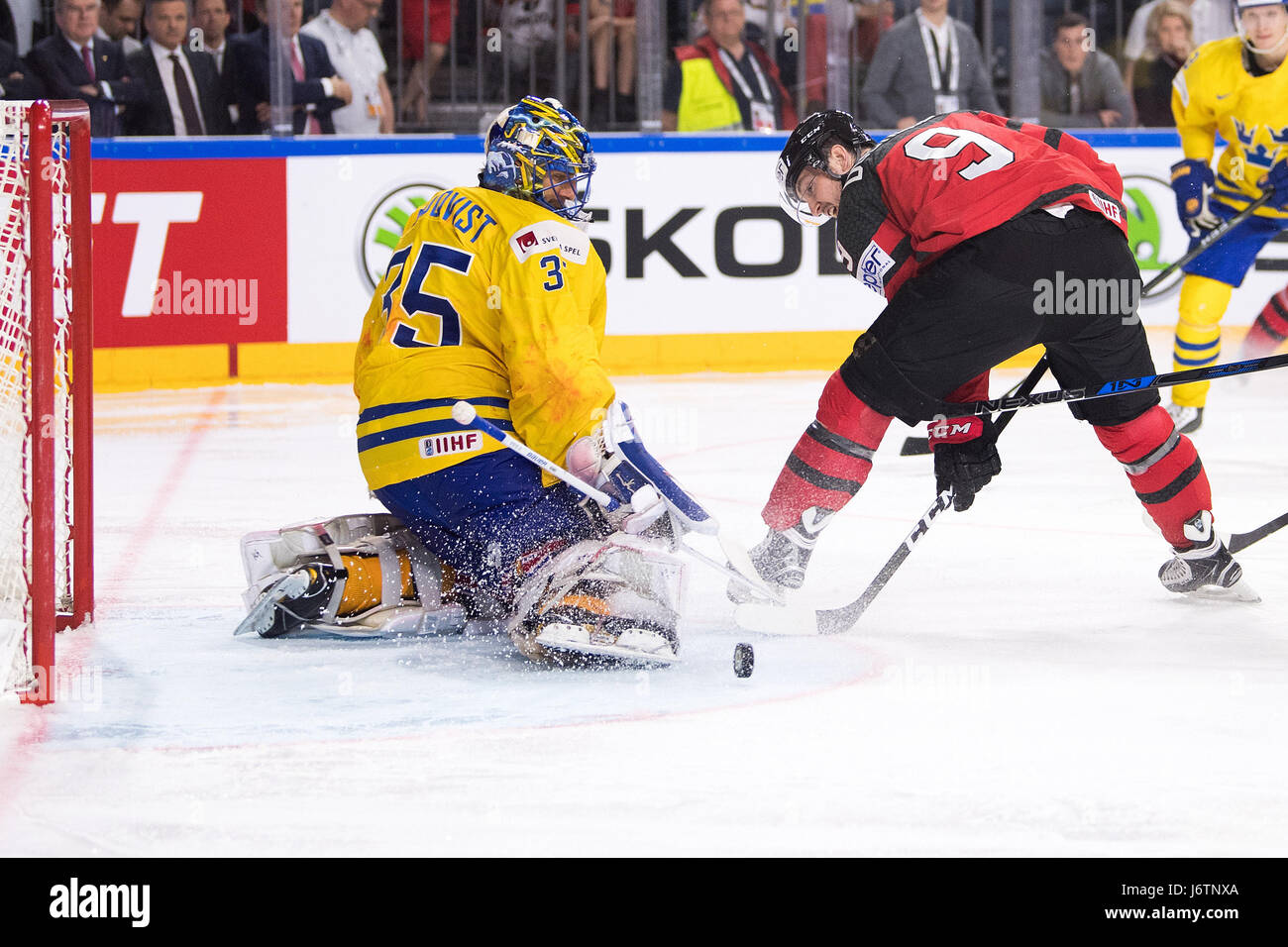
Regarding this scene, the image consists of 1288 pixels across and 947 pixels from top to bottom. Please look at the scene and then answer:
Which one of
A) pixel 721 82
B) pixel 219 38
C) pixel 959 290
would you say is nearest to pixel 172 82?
pixel 219 38

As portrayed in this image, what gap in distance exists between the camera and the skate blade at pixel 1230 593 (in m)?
3.30

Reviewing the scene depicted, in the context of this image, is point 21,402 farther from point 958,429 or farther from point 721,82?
point 721,82

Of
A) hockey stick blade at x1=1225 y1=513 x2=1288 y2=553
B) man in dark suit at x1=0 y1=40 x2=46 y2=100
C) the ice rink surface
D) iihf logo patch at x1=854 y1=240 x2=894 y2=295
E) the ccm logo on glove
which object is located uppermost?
man in dark suit at x1=0 y1=40 x2=46 y2=100

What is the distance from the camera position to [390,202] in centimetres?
675

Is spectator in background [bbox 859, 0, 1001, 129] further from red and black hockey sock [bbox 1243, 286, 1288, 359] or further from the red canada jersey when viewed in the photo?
the red canada jersey

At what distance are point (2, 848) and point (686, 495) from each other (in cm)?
129

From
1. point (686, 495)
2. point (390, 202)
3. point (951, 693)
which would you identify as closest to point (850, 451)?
point (686, 495)

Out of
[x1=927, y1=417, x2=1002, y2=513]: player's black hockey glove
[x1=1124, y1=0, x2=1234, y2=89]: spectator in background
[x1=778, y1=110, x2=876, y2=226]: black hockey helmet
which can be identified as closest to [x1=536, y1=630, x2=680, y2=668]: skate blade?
[x1=927, y1=417, x2=1002, y2=513]: player's black hockey glove

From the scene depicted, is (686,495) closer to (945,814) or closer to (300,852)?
(945,814)

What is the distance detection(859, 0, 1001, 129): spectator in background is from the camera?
23.4 ft

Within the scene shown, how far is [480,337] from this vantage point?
2.93 meters

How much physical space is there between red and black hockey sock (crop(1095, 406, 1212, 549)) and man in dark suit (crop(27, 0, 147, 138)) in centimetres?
460

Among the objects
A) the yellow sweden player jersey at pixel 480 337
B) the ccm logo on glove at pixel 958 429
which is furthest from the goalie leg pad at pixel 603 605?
the ccm logo on glove at pixel 958 429

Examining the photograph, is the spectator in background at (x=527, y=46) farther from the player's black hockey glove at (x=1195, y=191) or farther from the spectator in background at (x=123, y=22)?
the player's black hockey glove at (x=1195, y=191)
